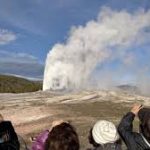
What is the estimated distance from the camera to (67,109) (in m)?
24.2

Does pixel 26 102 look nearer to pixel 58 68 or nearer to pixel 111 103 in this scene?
pixel 111 103

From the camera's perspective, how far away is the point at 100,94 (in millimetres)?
28578

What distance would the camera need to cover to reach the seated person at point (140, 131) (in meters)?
5.48

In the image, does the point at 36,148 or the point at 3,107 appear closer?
the point at 36,148

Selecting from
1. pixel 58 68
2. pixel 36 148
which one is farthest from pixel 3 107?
pixel 58 68

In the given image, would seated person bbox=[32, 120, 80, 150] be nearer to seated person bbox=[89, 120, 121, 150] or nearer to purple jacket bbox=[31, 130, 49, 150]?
seated person bbox=[89, 120, 121, 150]

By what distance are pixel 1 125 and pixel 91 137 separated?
1010 millimetres

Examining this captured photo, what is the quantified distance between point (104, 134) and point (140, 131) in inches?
15.6

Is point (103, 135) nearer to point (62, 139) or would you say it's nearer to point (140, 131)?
point (140, 131)

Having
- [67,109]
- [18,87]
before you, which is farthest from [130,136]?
[18,87]

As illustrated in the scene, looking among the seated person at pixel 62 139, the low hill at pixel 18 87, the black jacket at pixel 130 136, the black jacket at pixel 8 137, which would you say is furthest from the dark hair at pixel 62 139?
the low hill at pixel 18 87

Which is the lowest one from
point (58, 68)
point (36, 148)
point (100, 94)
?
point (36, 148)

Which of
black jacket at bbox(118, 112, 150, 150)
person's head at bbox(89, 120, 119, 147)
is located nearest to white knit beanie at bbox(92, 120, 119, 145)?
person's head at bbox(89, 120, 119, 147)

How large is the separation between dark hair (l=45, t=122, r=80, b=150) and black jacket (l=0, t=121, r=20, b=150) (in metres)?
0.73
